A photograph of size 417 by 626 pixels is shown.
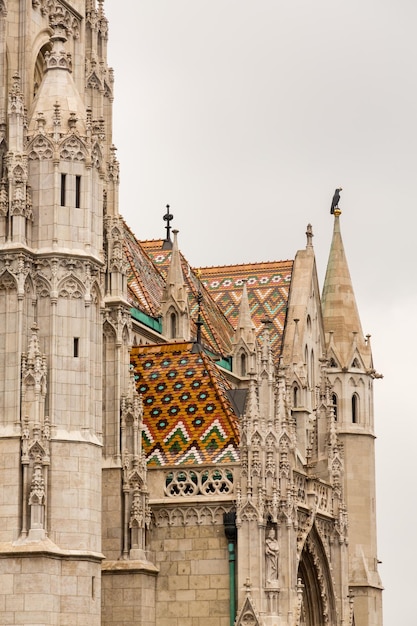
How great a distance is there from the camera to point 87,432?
38.6 metres

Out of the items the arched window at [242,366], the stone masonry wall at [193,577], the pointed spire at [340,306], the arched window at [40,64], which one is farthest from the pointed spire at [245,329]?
the arched window at [40,64]

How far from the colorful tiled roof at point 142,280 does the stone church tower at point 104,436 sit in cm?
266

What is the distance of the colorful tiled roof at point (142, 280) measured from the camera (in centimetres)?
5020

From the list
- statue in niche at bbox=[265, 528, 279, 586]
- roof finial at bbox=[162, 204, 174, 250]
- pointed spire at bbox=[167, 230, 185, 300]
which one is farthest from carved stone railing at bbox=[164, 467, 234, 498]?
roof finial at bbox=[162, 204, 174, 250]

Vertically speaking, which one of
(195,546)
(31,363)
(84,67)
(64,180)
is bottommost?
(195,546)

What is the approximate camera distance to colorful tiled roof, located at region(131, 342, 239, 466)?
136ft

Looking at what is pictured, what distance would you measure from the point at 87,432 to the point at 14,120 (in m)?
6.90

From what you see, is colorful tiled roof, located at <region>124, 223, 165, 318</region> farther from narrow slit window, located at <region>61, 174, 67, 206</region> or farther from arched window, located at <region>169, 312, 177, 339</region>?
narrow slit window, located at <region>61, 174, 67, 206</region>

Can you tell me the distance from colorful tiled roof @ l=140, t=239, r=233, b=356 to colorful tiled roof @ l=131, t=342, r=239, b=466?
31.1 feet

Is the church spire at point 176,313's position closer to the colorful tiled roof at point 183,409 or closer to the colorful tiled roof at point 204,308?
the colorful tiled roof at point 204,308

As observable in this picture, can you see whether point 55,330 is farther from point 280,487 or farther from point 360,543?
point 360,543

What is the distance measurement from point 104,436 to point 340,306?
23.1 metres

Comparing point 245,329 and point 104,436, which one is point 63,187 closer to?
point 104,436

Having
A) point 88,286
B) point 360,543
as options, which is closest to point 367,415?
point 360,543
